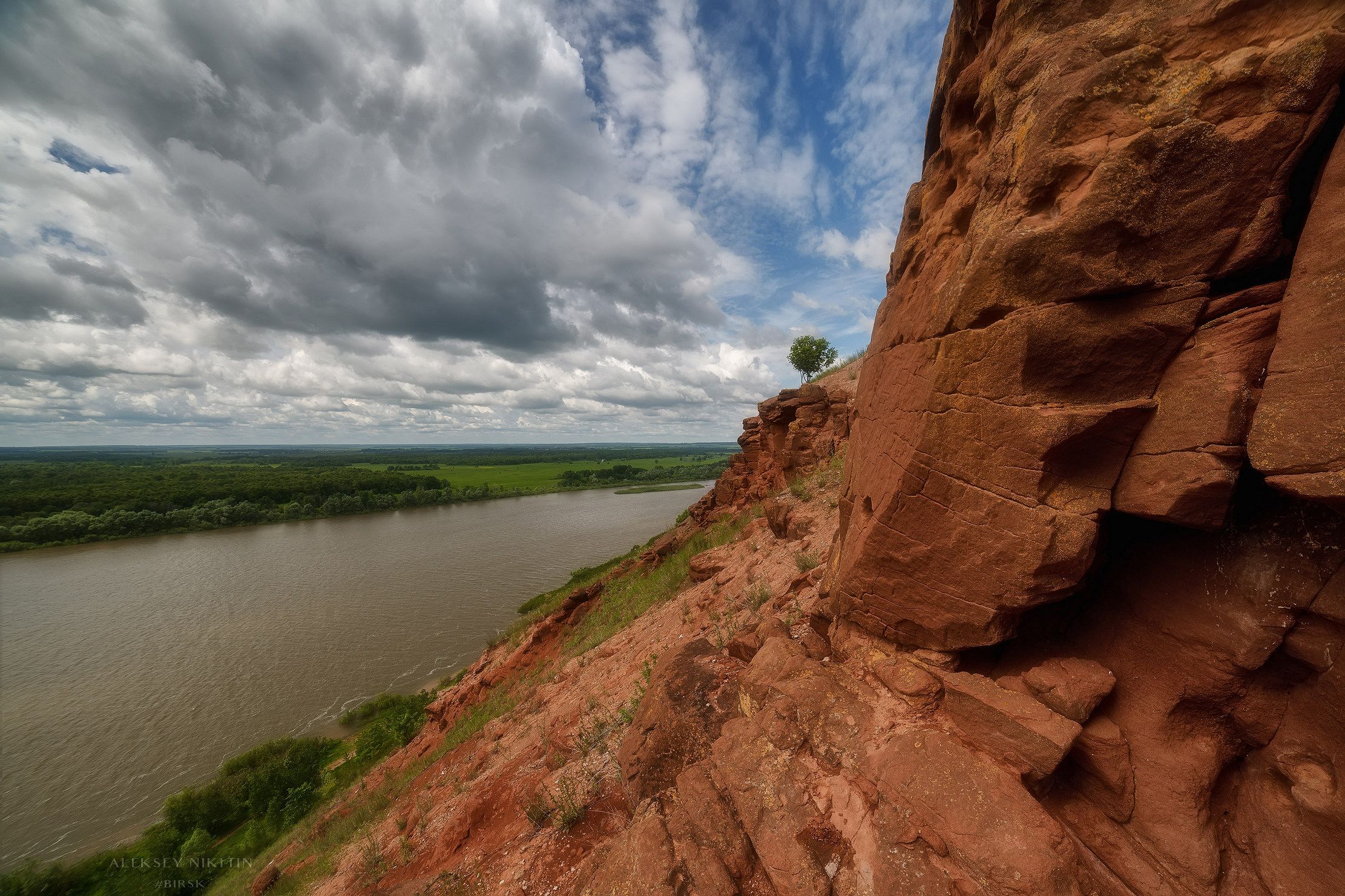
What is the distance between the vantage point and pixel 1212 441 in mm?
3635

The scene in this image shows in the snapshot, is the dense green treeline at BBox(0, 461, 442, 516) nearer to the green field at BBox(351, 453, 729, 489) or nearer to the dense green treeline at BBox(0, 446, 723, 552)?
the dense green treeline at BBox(0, 446, 723, 552)

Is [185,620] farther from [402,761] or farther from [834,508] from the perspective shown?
[834,508]

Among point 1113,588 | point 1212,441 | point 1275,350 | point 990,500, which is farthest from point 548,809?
point 1275,350

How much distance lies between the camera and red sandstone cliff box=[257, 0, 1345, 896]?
340 centimetres

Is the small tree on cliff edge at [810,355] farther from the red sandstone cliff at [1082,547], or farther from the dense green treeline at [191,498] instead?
the dense green treeline at [191,498]

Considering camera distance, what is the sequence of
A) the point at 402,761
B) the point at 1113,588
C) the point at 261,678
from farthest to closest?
the point at 261,678 → the point at 402,761 → the point at 1113,588

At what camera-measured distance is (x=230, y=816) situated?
17.3m

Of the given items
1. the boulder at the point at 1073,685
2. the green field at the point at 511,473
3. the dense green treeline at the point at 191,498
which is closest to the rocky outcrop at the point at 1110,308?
the boulder at the point at 1073,685

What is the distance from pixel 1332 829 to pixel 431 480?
112384mm

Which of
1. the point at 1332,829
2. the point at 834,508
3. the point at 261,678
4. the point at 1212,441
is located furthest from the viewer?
the point at 261,678

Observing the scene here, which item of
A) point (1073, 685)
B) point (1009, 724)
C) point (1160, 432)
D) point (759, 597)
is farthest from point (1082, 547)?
point (759, 597)

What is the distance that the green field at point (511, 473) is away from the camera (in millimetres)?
117125

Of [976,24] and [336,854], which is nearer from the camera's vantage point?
[976,24]

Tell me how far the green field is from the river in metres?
58.3
